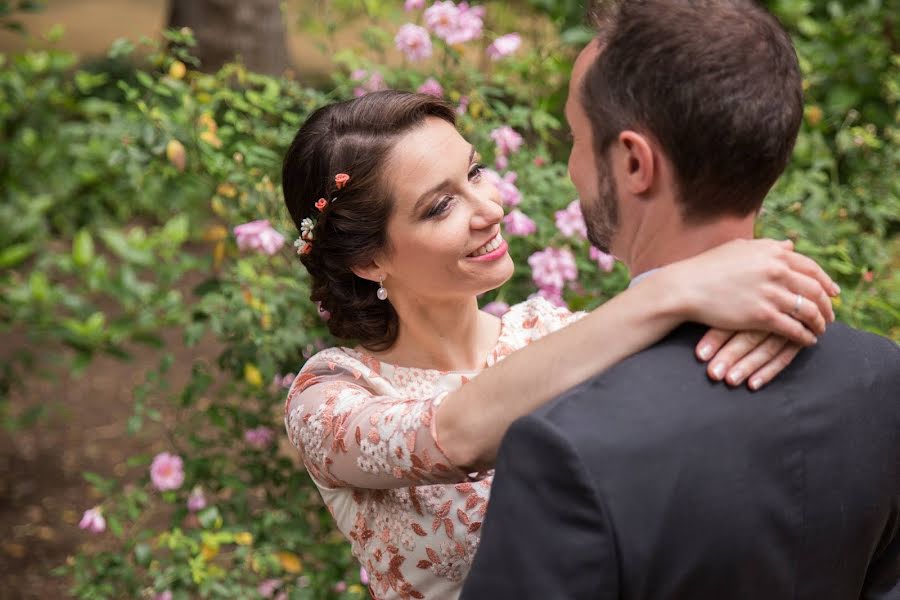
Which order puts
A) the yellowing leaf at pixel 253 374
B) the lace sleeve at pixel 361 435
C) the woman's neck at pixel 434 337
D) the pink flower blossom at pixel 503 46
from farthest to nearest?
the pink flower blossom at pixel 503 46 → the yellowing leaf at pixel 253 374 → the woman's neck at pixel 434 337 → the lace sleeve at pixel 361 435

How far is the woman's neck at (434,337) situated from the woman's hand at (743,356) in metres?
0.85

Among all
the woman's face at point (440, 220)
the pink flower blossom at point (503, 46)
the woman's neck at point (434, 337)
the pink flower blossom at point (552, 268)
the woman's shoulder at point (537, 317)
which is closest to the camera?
the woman's face at point (440, 220)

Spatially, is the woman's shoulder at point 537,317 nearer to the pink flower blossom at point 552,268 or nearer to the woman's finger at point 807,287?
the pink flower blossom at point 552,268

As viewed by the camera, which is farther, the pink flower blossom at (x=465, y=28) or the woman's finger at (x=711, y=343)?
the pink flower blossom at (x=465, y=28)

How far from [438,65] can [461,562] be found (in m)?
2.17

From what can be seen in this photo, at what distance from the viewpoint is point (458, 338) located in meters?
2.29

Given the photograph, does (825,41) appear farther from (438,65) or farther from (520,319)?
(520,319)

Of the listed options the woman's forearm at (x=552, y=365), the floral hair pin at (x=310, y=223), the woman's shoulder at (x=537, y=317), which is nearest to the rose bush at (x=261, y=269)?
the woman's shoulder at (x=537, y=317)

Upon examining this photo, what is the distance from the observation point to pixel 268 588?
3373mm

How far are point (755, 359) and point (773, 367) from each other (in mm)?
34

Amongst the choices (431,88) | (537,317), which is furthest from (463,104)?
(537,317)

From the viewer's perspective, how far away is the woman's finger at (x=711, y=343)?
1470mm

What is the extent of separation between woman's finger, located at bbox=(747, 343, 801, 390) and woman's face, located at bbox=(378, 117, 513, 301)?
0.75 meters

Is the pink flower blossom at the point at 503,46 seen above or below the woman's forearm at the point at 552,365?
below
